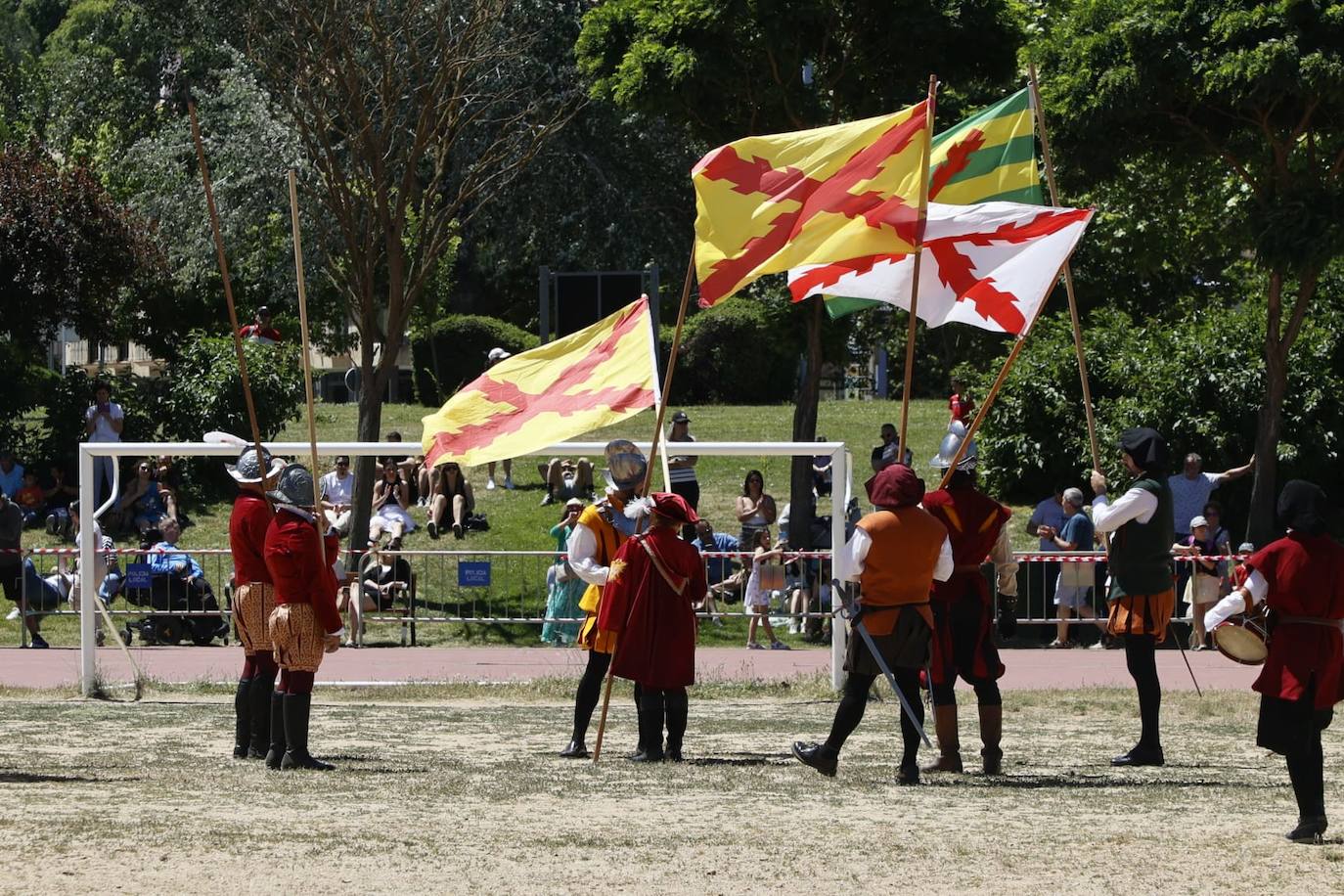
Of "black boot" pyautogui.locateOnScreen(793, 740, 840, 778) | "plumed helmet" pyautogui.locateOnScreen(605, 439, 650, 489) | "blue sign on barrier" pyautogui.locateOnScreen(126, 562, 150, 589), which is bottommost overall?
"black boot" pyautogui.locateOnScreen(793, 740, 840, 778)

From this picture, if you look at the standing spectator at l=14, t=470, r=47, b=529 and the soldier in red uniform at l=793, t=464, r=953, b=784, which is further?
the standing spectator at l=14, t=470, r=47, b=529

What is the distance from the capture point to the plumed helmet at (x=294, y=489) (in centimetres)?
997

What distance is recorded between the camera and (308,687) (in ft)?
33.1

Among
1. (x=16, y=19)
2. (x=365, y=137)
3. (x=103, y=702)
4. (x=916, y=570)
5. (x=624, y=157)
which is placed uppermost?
(x=16, y=19)

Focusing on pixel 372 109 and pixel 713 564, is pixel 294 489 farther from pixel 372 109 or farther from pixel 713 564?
pixel 372 109

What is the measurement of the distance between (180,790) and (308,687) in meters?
1.15

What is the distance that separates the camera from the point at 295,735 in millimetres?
10016

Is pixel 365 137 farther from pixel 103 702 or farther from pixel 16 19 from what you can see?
pixel 16 19

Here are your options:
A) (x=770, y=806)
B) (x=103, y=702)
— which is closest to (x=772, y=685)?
(x=103, y=702)

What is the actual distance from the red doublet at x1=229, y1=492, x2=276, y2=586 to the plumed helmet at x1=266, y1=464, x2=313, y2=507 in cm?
28

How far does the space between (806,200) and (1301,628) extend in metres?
3.89

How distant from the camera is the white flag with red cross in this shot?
1077 cm

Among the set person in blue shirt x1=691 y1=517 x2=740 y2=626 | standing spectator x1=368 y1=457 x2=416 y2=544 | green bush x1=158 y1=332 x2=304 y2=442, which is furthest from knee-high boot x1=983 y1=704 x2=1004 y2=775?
green bush x1=158 y1=332 x2=304 y2=442

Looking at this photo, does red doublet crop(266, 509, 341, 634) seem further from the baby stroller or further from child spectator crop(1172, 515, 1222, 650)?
child spectator crop(1172, 515, 1222, 650)
